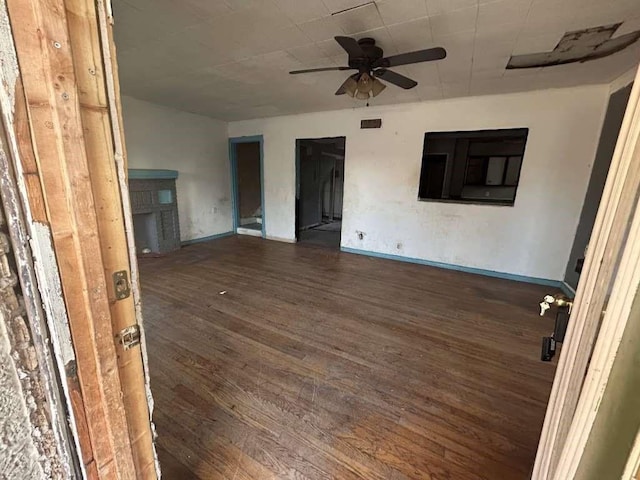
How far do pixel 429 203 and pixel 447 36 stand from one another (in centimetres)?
→ 240

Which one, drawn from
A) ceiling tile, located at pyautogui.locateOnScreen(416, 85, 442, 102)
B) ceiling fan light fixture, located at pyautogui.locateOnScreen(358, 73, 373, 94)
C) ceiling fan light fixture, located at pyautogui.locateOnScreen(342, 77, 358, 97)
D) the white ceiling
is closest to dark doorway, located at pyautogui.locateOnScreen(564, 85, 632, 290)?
the white ceiling

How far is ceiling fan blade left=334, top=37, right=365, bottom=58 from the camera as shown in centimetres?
197

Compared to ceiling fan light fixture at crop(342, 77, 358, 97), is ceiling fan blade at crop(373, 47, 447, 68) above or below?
above

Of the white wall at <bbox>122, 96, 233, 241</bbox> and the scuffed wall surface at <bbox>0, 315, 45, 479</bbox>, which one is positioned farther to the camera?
the white wall at <bbox>122, 96, 233, 241</bbox>

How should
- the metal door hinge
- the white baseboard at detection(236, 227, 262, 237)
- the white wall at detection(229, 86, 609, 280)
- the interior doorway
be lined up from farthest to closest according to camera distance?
1. the white baseboard at detection(236, 227, 262, 237)
2. the interior doorway
3. the white wall at detection(229, 86, 609, 280)
4. the metal door hinge

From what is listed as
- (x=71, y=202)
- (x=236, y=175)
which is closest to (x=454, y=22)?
(x=71, y=202)

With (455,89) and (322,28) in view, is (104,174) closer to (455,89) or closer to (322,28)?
(322,28)

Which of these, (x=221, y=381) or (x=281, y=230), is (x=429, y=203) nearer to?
(x=281, y=230)

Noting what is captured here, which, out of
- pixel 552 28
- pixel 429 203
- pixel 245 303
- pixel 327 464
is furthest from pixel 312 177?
pixel 327 464

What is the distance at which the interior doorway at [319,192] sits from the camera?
583cm

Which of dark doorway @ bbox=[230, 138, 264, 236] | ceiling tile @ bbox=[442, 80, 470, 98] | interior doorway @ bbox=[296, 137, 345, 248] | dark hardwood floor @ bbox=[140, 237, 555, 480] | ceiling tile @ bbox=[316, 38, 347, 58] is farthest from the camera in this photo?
dark doorway @ bbox=[230, 138, 264, 236]

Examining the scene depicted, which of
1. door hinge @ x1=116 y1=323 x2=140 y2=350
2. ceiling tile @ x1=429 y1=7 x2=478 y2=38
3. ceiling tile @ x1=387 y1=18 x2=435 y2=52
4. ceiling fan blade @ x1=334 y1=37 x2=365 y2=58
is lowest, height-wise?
door hinge @ x1=116 y1=323 x2=140 y2=350

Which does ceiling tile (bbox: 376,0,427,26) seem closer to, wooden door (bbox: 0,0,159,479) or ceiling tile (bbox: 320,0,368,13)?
ceiling tile (bbox: 320,0,368,13)

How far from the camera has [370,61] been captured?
7.42ft
